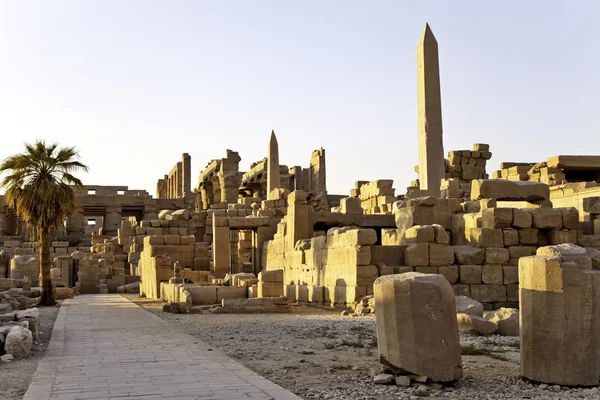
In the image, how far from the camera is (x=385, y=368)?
6812 millimetres

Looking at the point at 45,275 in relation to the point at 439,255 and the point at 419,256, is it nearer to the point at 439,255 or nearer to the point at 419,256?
the point at 419,256

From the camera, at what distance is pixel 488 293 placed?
52.9 ft

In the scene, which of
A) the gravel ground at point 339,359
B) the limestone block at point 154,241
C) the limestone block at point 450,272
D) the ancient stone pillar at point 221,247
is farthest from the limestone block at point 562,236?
the limestone block at point 154,241

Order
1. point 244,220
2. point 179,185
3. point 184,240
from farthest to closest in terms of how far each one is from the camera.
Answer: point 179,185, point 184,240, point 244,220

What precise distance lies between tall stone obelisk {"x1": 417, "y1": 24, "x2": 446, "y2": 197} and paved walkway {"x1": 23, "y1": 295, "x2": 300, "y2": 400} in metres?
13.7

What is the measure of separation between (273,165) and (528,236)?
2346cm

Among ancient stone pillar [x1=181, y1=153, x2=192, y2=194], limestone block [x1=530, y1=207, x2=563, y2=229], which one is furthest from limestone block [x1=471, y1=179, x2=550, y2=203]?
ancient stone pillar [x1=181, y1=153, x2=192, y2=194]

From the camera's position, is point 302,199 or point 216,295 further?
point 302,199

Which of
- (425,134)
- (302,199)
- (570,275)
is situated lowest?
(570,275)

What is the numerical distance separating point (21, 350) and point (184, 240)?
801 inches

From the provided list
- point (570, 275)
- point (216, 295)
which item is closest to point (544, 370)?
point (570, 275)

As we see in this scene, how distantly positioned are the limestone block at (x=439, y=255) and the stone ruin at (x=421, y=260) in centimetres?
2

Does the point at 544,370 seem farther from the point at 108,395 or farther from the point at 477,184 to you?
the point at 477,184

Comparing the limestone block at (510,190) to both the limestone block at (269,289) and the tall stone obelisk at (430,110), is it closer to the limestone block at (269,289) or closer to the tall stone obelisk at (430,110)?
the tall stone obelisk at (430,110)
